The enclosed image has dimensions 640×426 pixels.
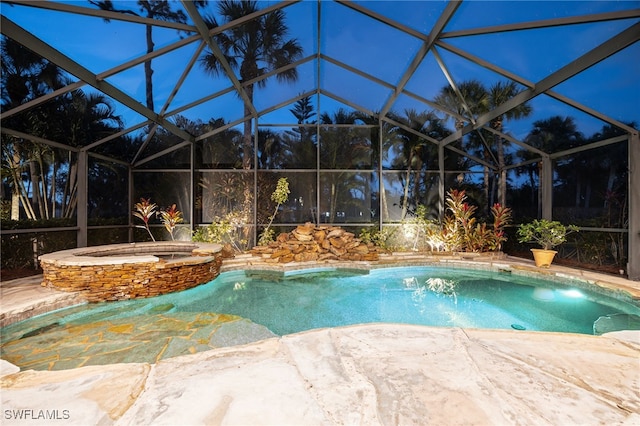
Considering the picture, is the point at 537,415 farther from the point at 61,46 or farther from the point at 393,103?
the point at 393,103

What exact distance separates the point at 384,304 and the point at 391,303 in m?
0.14

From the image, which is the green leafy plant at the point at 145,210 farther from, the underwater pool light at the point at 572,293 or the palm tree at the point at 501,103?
the underwater pool light at the point at 572,293

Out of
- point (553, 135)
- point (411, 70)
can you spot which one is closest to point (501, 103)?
point (553, 135)

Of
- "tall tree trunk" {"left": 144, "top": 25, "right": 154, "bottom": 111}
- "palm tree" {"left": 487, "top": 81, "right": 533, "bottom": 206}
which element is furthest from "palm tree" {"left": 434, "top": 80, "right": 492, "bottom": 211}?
"tall tree trunk" {"left": 144, "top": 25, "right": 154, "bottom": 111}

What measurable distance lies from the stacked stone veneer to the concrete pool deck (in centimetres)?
250

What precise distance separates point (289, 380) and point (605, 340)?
8.23 feet

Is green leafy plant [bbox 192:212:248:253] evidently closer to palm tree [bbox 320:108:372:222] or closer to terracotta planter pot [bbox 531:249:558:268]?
palm tree [bbox 320:108:372:222]

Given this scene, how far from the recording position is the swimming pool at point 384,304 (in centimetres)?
352

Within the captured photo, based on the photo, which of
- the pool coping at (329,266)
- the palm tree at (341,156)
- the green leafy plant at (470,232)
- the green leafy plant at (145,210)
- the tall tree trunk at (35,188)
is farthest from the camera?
the palm tree at (341,156)

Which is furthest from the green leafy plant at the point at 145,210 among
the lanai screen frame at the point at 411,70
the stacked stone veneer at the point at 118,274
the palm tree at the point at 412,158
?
the palm tree at the point at 412,158

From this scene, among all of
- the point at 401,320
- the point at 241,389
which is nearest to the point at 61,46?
the point at 241,389

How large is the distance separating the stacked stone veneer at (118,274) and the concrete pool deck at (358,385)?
8.21 ft

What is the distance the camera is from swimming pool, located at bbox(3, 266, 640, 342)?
3.52m

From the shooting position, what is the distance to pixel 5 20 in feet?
10.8
